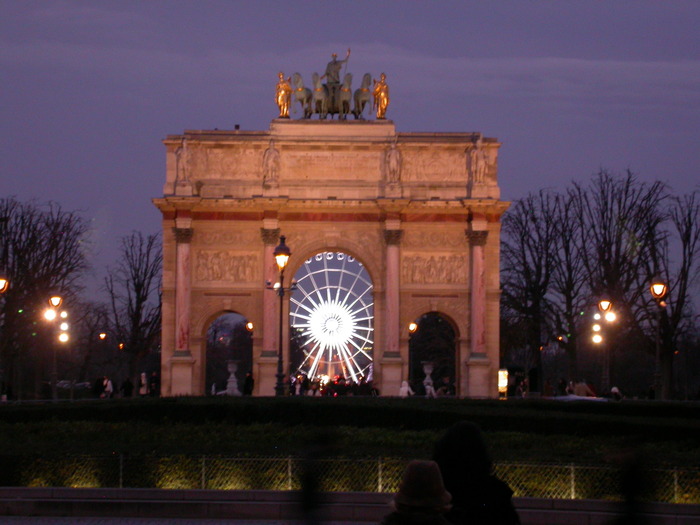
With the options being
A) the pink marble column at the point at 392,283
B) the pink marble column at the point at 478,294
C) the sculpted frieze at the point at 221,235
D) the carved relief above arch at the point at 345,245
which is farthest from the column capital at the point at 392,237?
the sculpted frieze at the point at 221,235

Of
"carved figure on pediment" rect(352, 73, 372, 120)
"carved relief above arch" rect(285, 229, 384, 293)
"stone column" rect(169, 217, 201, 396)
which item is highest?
"carved figure on pediment" rect(352, 73, 372, 120)

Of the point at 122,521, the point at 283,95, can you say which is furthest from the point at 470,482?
the point at 283,95

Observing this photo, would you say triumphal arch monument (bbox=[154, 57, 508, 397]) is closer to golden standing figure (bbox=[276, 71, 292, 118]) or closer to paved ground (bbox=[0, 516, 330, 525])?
golden standing figure (bbox=[276, 71, 292, 118])

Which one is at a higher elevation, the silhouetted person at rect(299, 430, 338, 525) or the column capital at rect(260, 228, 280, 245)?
the column capital at rect(260, 228, 280, 245)

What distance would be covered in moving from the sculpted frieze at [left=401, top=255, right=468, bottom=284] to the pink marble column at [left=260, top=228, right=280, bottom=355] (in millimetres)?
5663

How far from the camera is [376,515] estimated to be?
20406 mm

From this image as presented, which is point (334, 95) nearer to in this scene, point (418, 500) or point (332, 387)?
point (332, 387)

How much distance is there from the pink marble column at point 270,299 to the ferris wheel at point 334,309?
1.82 m

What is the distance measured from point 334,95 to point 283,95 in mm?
2289

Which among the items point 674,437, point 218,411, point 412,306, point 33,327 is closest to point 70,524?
point 218,411

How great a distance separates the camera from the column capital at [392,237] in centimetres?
5356

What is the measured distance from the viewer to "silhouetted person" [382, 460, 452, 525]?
8.60 metres

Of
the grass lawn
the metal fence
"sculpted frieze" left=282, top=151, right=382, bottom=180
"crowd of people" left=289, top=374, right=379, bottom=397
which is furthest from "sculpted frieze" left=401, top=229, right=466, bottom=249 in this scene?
the metal fence

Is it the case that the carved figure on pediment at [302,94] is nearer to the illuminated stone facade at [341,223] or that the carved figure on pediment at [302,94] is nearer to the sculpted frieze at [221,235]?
the illuminated stone facade at [341,223]
